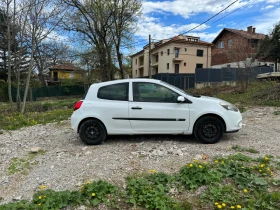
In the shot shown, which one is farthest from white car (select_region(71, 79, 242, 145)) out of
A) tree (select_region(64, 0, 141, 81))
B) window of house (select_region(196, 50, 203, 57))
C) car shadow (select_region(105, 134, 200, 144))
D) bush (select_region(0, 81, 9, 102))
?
window of house (select_region(196, 50, 203, 57))

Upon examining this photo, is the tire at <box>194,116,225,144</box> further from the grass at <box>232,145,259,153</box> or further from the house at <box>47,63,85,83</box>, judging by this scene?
the house at <box>47,63,85,83</box>

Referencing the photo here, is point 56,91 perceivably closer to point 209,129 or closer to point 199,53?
point 199,53

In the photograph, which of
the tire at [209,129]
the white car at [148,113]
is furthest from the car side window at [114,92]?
the tire at [209,129]

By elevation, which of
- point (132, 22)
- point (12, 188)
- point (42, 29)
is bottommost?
point (12, 188)

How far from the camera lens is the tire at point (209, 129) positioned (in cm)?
478

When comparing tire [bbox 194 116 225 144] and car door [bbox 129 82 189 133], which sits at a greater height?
car door [bbox 129 82 189 133]

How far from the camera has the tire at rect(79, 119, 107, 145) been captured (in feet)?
16.3

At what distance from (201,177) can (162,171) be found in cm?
68

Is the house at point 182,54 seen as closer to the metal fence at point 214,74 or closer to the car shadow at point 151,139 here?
the metal fence at point 214,74

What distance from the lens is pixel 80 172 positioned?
3.59 metres

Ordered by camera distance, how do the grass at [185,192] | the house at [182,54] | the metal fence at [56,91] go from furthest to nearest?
the house at [182,54]
the metal fence at [56,91]
the grass at [185,192]

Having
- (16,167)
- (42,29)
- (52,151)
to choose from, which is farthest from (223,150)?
(42,29)

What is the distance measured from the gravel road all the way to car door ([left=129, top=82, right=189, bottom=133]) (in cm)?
40

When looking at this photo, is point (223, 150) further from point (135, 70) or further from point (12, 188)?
point (135, 70)
